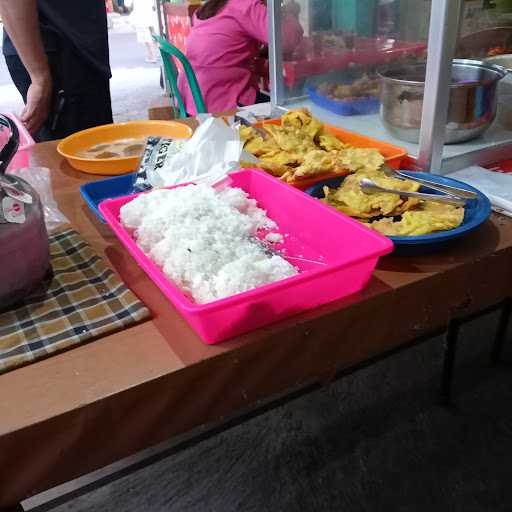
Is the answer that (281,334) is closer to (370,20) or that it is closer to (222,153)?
(222,153)

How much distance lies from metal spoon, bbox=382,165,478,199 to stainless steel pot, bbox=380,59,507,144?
0.18 m

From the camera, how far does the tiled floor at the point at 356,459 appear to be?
1.12m

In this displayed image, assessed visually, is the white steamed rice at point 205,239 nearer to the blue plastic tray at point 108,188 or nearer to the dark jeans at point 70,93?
the blue plastic tray at point 108,188

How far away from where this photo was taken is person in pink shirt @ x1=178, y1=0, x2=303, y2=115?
1.88m

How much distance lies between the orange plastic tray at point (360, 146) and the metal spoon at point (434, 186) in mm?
54

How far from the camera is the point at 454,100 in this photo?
954 millimetres

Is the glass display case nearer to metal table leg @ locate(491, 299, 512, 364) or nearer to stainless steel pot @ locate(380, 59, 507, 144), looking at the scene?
stainless steel pot @ locate(380, 59, 507, 144)

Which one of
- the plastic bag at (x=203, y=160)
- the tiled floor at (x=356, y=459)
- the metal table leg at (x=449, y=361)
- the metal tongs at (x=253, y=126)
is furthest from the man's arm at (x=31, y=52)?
the metal table leg at (x=449, y=361)

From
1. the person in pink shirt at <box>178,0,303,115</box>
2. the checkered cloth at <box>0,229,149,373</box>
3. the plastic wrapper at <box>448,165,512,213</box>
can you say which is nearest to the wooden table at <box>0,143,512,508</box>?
the checkered cloth at <box>0,229,149,373</box>

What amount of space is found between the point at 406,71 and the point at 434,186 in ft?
1.22

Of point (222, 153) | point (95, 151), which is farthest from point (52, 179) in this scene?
point (222, 153)

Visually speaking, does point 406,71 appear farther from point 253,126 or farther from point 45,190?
point 45,190

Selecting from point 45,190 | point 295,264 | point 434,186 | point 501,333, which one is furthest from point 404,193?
point 501,333

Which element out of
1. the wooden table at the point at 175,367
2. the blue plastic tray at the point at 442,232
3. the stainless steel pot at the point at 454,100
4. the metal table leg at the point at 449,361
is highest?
the stainless steel pot at the point at 454,100
